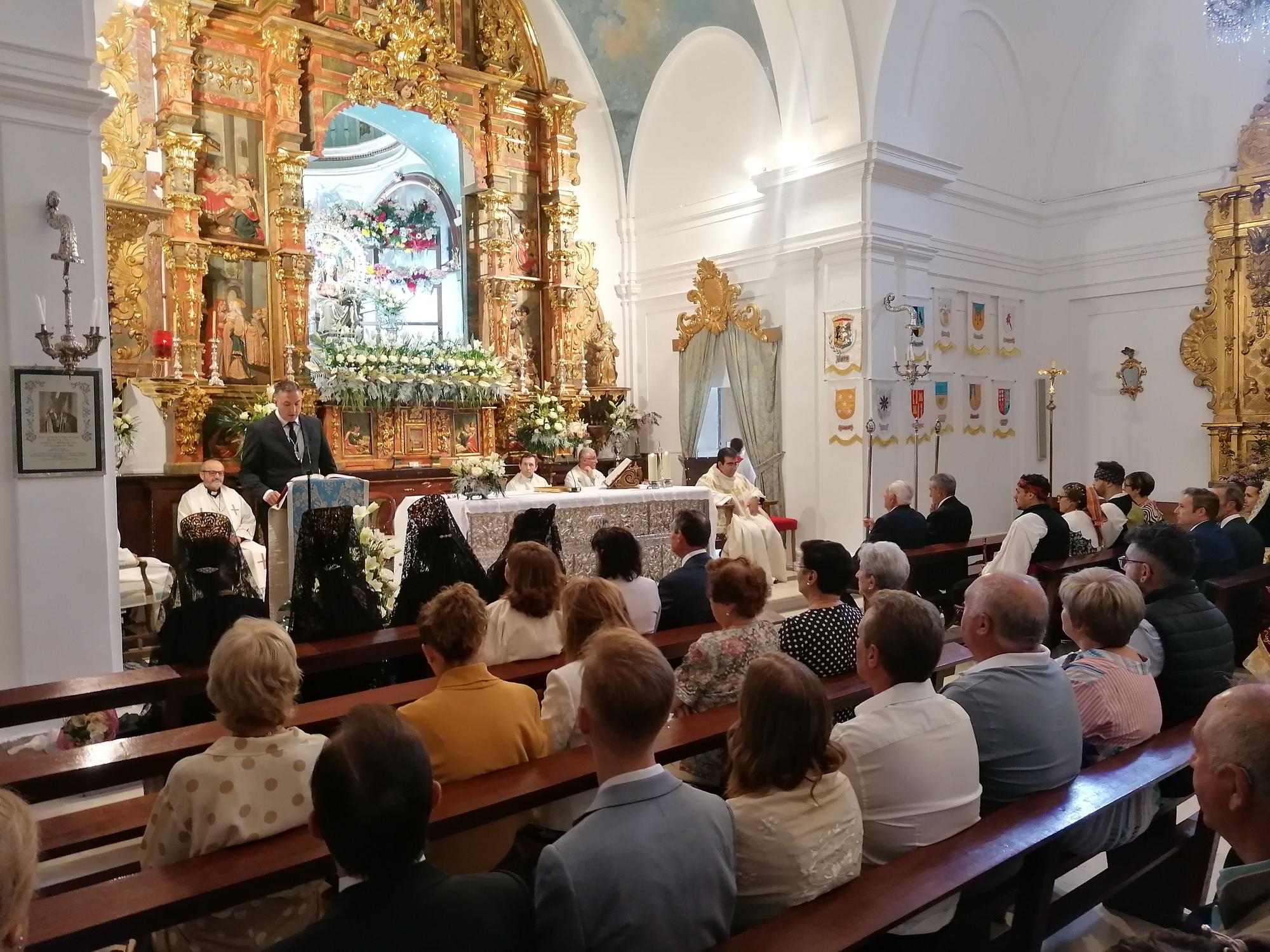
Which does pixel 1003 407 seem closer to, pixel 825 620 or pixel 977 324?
pixel 977 324

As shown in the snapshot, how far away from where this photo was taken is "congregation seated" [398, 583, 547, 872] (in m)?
2.74

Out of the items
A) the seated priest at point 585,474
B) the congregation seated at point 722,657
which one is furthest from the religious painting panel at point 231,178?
the congregation seated at point 722,657

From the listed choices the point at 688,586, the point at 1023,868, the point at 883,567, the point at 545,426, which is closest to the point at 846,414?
the point at 545,426

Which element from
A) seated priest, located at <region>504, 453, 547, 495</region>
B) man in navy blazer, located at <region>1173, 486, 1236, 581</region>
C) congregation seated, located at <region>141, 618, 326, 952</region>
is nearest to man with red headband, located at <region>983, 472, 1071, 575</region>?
man in navy blazer, located at <region>1173, 486, 1236, 581</region>

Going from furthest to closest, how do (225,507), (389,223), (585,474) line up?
(389,223)
(585,474)
(225,507)

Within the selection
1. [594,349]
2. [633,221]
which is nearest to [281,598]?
[594,349]

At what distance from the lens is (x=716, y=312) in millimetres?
12305

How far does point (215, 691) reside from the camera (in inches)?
94.2

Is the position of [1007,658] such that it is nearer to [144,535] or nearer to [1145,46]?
[144,535]

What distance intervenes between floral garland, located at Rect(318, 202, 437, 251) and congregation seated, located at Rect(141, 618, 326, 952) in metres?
10.3

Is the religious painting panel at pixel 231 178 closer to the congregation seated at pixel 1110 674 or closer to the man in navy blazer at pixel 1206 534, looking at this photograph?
the man in navy blazer at pixel 1206 534

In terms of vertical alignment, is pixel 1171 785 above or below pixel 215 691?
below

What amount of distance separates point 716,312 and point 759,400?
1381 millimetres

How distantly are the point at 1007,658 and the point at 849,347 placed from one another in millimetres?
8059
